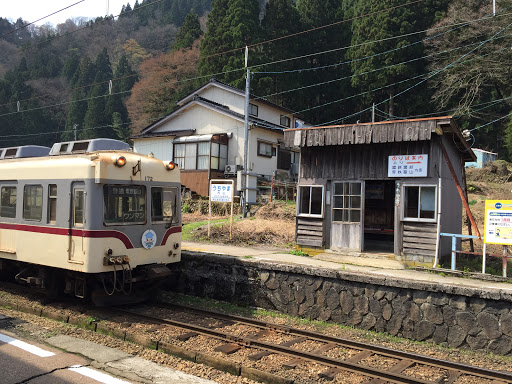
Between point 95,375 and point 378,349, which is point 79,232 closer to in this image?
point 95,375

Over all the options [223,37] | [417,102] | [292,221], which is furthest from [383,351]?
[223,37]

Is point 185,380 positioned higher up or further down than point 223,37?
further down

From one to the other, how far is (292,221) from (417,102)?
1950cm

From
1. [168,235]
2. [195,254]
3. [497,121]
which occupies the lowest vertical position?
[195,254]

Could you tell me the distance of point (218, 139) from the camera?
2452cm

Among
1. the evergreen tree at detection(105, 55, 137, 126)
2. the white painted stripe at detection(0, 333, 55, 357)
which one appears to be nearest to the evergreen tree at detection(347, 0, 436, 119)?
the evergreen tree at detection(105, 55, 137, 126)

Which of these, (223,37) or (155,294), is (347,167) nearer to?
(155,294)

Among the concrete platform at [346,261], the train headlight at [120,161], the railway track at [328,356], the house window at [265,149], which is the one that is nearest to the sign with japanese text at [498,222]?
the concrete platform at [346,261]

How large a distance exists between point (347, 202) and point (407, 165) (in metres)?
1.94

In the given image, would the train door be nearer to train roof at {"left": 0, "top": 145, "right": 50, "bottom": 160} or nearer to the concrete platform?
train roof at {"left": 0, "top": 145, "right": 50, "bottom": 160}

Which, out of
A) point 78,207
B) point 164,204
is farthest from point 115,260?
point 164,204

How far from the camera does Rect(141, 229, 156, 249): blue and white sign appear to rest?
7.98m

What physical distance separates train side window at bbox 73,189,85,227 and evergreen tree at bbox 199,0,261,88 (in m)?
26.8

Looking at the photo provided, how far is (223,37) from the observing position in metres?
34.3
